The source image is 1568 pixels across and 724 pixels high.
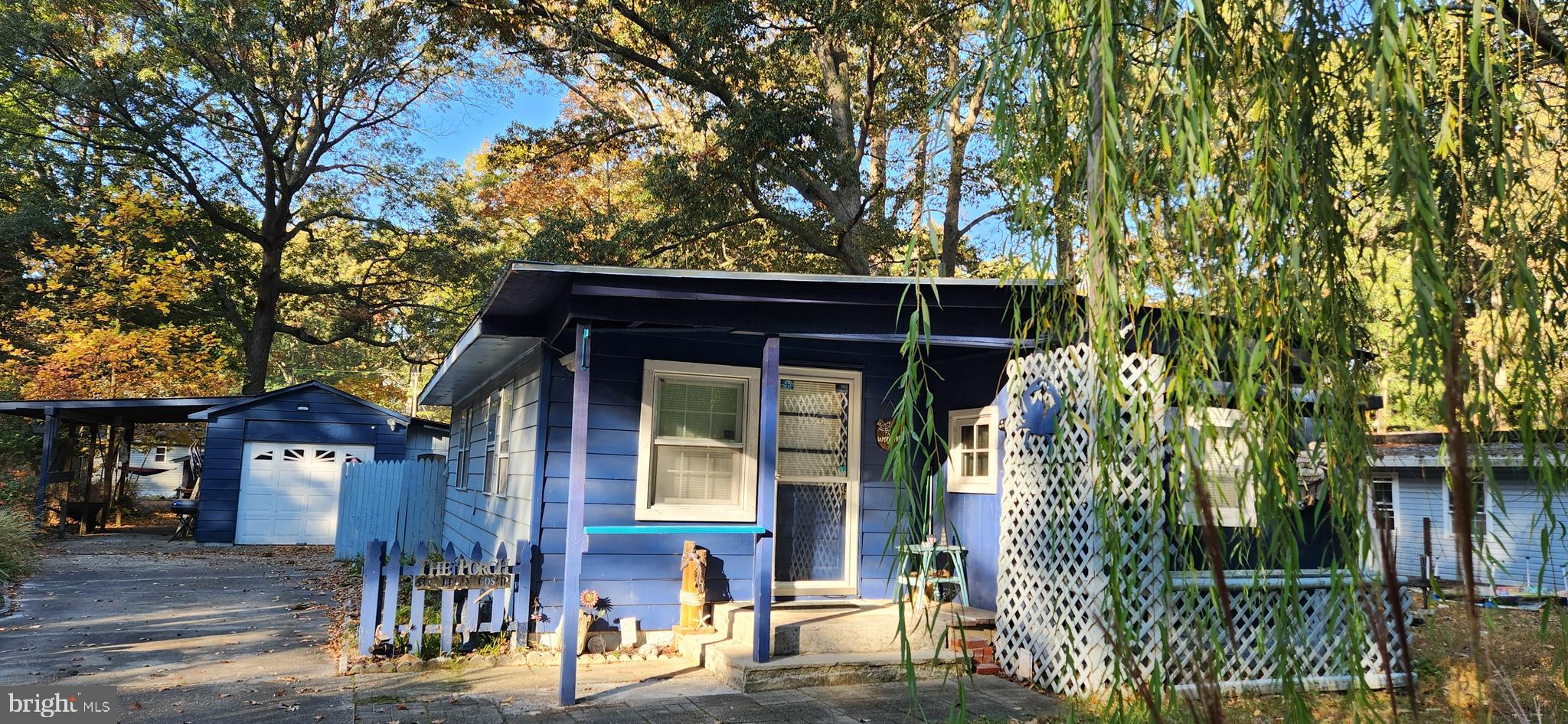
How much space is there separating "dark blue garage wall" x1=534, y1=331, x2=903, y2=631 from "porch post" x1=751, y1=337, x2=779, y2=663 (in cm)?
91

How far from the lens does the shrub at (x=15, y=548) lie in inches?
426

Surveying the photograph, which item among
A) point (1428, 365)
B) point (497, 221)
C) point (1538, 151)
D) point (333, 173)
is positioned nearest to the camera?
point (1428, 365)

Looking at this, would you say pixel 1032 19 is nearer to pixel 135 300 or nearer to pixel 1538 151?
pixel 1538 151

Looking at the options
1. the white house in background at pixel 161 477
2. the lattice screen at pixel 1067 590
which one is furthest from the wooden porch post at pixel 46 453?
the white house in background at pixel 161 477

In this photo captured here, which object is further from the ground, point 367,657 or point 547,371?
point 547,371

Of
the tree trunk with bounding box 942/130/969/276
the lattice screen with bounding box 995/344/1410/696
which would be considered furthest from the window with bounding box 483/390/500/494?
the tree trunk with bounding box 942/130/969/276

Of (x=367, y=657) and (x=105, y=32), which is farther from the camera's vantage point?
(x=105, y=32)

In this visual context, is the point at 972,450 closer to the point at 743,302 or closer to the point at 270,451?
the point at 743,302

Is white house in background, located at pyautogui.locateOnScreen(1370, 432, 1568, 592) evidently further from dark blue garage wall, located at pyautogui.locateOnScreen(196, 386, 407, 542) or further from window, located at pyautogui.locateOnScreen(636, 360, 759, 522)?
dark blue garage wall, located at pyautogui.locateOnScreen(196, 386, 407, 542)

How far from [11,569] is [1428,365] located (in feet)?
44.8

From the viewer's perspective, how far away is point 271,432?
1716 centimetres

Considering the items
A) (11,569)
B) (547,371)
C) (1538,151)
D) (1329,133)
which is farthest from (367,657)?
(11,569)

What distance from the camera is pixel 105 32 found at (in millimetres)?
21000

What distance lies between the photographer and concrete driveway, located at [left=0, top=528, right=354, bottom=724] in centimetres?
552
